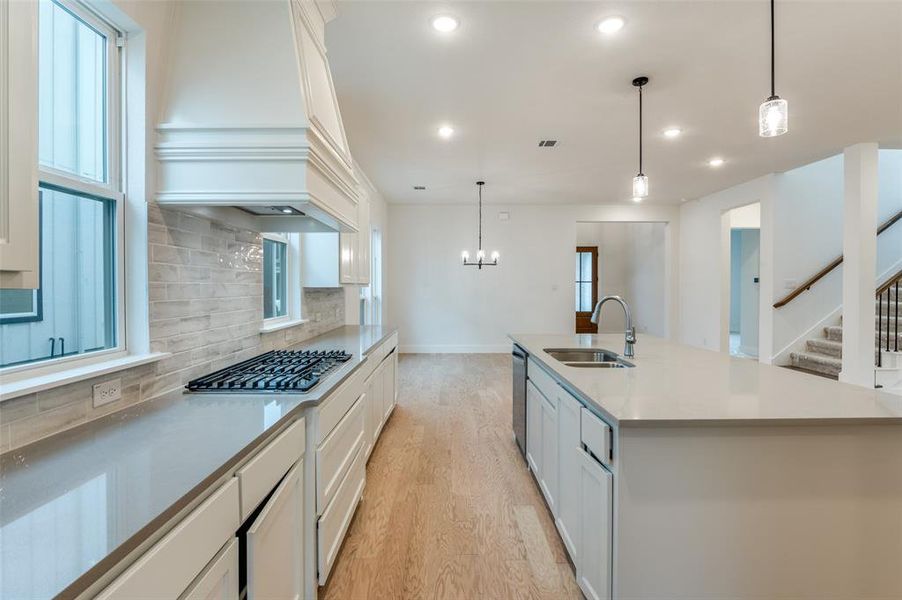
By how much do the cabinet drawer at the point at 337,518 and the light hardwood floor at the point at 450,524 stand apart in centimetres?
15

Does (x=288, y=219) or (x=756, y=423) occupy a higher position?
(x=288, y=219)

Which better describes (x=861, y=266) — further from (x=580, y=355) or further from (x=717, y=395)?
(x=717, y=395)

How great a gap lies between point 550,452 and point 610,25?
7.89 ft

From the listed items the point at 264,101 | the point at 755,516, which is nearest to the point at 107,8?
the point at 264,101

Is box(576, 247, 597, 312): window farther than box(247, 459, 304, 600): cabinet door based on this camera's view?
Yes

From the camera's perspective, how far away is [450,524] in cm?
219

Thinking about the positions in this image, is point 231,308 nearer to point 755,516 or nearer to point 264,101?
point 264,101

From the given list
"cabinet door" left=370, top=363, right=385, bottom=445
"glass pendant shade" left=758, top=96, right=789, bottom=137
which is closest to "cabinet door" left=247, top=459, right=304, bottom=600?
"cabinet door" left=370, top=363, right=385, bottom=445

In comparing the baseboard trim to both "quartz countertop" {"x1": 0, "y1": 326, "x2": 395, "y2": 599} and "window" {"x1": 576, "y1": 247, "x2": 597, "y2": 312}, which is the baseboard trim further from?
"quartz countertop" {"x1": 0, "y1": 326, "x2": 395, "y2": 599}

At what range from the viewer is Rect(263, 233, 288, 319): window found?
9.30ft

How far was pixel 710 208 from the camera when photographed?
6758mm

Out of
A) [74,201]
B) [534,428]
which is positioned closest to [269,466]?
[74,201]

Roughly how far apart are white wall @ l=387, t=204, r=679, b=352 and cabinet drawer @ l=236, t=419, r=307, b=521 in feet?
20.3

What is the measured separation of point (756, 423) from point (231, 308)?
7.63ft
